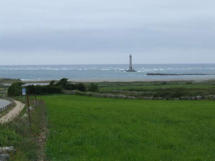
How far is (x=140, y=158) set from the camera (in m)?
8.20

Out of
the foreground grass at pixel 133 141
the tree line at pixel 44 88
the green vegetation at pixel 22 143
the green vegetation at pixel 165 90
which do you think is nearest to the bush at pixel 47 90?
the tree line at pixel 44 88

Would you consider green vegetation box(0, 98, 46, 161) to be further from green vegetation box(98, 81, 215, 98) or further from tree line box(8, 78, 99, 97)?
tree line box(8, 78, 99, 97)

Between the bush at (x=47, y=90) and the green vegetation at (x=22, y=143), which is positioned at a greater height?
the green vegetation at (x=22, y=143)

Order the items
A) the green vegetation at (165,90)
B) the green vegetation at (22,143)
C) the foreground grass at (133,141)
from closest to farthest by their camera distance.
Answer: the green vegetation at (22,143) < the foreground grass at (133,141) < the green vegetation at (165,90)

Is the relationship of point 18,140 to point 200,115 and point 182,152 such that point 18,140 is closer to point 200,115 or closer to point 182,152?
point 182,152

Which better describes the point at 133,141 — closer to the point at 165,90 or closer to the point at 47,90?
the point at 165,90

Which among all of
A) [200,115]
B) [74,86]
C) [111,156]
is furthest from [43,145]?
[74,86]

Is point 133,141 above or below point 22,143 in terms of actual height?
below

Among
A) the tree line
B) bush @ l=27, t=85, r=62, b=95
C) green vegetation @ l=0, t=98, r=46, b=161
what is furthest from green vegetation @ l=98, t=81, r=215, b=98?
green vegetation @ l=0, t=98, r=46, b=161

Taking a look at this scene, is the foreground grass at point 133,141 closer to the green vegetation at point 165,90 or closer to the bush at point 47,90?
the green vegetation at point 165,90

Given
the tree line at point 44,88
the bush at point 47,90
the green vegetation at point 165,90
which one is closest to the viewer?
the green vegetation at point 165,90

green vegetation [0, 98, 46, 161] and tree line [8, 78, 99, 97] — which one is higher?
green vegetation [0, 98, 46, 161]

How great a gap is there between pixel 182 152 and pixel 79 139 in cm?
339

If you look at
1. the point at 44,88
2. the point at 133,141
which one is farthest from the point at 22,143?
the point at 44,88
